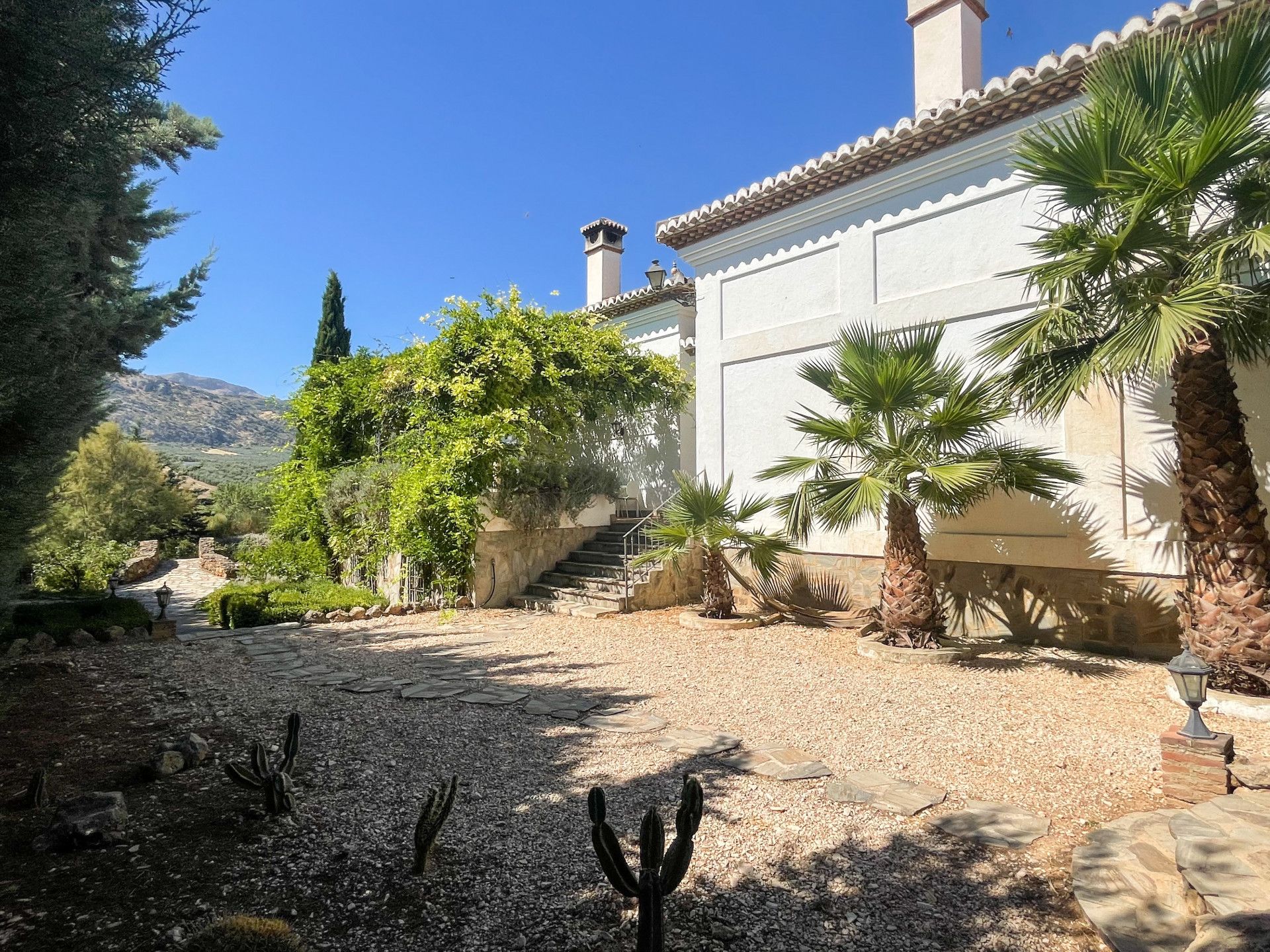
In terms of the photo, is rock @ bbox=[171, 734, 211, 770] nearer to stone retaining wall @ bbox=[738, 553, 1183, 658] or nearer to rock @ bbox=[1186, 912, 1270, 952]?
rock @ bbox=[1186, 912, 1270, 952]

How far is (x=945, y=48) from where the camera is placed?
28.8 feet

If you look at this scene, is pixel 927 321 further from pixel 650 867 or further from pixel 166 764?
pixel 166 764

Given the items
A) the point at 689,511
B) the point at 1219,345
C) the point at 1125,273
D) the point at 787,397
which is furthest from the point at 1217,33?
the point at 689,511

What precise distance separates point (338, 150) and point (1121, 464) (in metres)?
11.9

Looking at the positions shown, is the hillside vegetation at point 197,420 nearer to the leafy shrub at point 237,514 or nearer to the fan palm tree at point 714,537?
the leafy shrub at point 237,514

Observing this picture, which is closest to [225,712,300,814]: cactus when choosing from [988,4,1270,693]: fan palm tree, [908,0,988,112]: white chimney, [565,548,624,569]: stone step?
[988,4,1270,693]: fan palm tree

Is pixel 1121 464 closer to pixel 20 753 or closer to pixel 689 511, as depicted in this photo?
pixel 689 511

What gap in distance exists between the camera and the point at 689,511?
355 inches

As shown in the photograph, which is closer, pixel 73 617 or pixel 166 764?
pixel 166 764

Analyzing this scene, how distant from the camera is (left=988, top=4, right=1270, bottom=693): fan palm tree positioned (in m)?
4.80

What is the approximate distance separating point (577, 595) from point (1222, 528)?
7.78 meters

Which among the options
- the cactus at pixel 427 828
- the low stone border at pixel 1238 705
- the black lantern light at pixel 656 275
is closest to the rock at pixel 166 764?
the cactus at pixel 427 828

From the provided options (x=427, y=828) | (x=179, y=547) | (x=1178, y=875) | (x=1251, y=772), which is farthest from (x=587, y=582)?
(x=179, y=547)

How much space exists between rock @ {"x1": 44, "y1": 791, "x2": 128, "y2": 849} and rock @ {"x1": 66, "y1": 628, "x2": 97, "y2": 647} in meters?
5.98
